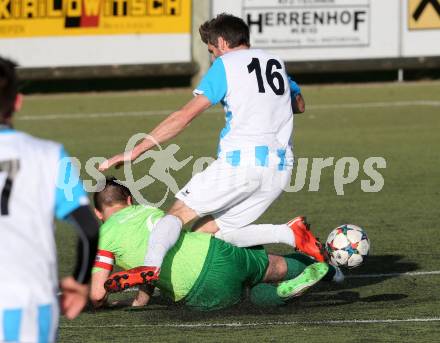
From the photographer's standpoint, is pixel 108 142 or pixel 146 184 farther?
pixel 108 142

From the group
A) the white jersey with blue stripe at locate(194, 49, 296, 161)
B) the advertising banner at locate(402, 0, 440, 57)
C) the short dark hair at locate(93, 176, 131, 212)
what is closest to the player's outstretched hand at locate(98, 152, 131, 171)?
the short dark hair at locate(93, 176, 131, 212)

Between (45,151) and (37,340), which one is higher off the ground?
(45,151)

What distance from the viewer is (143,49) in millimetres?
22891

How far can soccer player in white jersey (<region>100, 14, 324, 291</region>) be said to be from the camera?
825 cm

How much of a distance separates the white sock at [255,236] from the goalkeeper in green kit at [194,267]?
94mm

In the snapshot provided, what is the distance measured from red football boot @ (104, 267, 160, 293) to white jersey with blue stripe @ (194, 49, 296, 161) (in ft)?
3.54

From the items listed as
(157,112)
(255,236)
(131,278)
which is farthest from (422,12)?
(131,278)

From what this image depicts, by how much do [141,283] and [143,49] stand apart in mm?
15426

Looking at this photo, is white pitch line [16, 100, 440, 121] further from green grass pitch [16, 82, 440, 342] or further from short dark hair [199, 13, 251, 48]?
short dark hair [199, 13, 251, 48]

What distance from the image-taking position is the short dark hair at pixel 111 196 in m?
8.44

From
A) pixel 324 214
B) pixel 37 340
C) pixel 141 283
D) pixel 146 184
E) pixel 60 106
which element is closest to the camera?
pixel 37 340

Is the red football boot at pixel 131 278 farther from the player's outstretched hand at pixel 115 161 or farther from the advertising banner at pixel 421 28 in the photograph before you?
the advertising banner at pixel 421 28

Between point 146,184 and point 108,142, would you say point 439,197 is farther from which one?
point 108,142

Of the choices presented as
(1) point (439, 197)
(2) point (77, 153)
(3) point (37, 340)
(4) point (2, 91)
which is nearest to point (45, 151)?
(4) point (2, 91)
